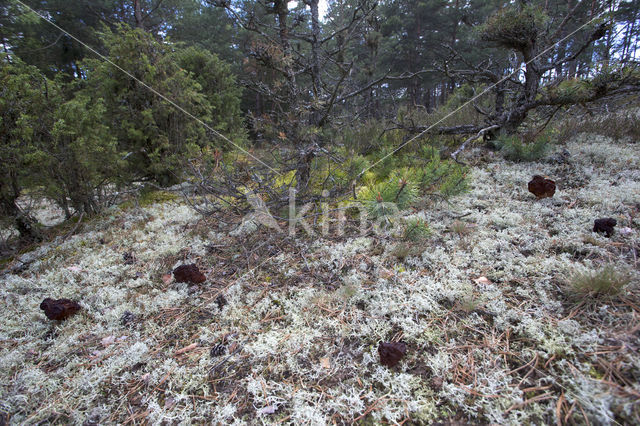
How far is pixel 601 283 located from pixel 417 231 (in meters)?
1.10

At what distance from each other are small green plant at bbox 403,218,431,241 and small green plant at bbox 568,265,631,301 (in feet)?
3.15

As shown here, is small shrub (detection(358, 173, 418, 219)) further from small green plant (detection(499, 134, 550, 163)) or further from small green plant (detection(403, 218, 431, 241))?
small green plant (detection(499, 134, 550, 163))

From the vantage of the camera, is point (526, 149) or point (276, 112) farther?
point (526, 149)

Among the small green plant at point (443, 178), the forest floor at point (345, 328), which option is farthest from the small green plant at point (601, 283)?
the small green plant at point (443, 178)

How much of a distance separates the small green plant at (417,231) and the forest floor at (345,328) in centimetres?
7

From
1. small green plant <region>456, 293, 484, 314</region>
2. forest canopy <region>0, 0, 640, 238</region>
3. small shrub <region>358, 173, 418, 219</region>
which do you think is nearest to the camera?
small green plant <region>456, 293, 484, 314</region>

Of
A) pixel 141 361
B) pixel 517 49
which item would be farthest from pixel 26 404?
pixel 517 49

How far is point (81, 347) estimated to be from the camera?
5.10 ft

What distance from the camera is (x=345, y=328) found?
59.9 inches

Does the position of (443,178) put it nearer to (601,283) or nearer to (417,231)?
(417,231)

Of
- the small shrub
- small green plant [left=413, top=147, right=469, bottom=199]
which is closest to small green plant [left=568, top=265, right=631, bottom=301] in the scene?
the small shrub

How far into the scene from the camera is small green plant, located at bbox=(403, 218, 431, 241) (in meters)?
2.23

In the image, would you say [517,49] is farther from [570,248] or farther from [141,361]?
A: [141,361]

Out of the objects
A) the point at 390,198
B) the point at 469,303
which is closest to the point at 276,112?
the point at 390,198
